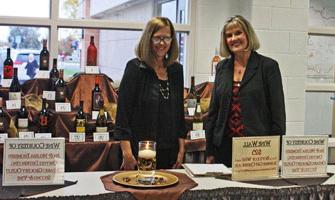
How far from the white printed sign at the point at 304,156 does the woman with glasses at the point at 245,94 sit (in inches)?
18.6

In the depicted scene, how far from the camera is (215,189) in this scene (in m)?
1.77

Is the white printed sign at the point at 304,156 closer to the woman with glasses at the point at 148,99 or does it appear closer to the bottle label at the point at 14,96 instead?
the woman with glasses at the point at 148,99

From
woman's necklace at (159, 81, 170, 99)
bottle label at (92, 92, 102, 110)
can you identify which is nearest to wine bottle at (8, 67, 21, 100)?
bottle label at (92, 92, 102, 110)

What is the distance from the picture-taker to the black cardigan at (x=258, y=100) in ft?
8.11

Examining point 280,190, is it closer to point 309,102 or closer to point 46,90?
point 46,90

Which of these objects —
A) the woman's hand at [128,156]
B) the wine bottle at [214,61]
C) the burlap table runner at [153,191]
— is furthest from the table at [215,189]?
the wine bottle at [214,61]

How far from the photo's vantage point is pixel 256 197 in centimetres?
179

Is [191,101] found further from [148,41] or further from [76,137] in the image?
[148,41]

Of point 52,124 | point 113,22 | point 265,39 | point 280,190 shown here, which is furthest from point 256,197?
point 113,22

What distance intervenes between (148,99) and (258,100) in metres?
0.60

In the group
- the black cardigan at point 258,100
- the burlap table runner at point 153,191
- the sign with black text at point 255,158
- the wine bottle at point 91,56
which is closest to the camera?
the burlap table runner at point 153,191

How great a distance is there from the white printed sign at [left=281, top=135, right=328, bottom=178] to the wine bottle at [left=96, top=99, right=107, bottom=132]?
1.62 metres

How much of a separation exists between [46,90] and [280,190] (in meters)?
2.03

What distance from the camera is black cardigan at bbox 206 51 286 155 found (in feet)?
8.11
